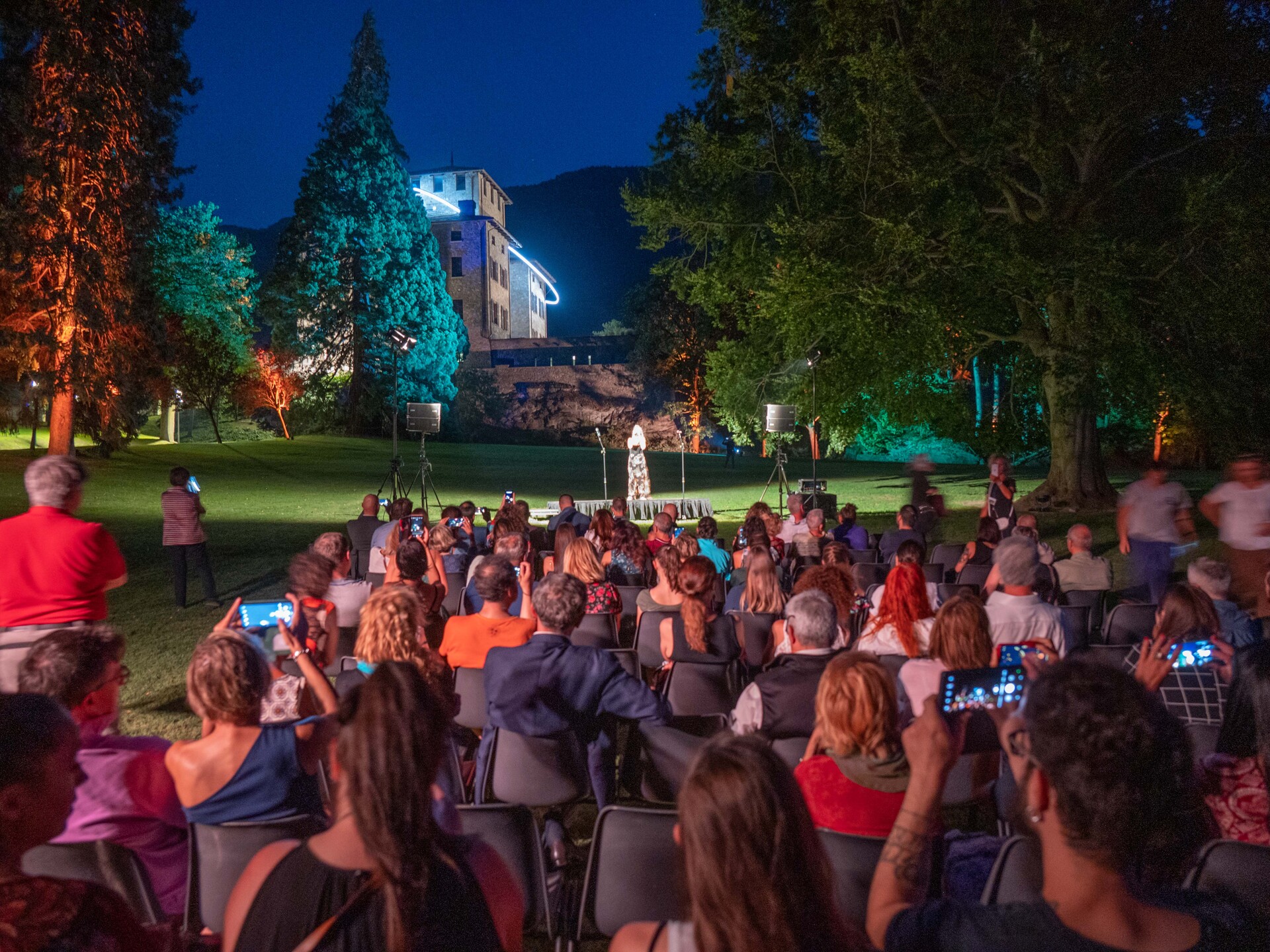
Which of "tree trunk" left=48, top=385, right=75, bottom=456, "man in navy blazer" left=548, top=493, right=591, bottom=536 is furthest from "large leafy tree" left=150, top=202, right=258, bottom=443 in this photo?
"man in navy blazer" left=548, top=493, right=591, bottom=536

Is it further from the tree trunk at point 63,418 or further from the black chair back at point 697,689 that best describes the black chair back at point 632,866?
the tree trunk at point 63,418

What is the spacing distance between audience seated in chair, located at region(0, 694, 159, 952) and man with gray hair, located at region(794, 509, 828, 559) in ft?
27.8

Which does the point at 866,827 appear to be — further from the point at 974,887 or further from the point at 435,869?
the point at 435,869

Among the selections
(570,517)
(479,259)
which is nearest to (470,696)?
(570,517)

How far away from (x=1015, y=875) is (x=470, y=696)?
3.10 m

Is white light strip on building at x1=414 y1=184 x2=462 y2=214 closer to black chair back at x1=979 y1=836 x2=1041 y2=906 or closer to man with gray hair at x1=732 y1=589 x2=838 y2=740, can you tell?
man with gray hair at x1=732 y1=589 x2=838 y2=740

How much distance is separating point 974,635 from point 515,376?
5391 centimetres

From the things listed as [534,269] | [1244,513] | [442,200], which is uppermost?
[442,200]

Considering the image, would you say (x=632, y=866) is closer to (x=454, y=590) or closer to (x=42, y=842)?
(x=42, y=842)

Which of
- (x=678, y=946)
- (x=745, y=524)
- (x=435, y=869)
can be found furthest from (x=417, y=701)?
(x=745, y=524)

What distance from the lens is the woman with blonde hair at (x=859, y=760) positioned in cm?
269

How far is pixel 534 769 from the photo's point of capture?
154 inches

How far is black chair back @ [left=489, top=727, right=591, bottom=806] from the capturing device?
12.8 feet

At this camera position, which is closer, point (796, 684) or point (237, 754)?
point (237, 754)
